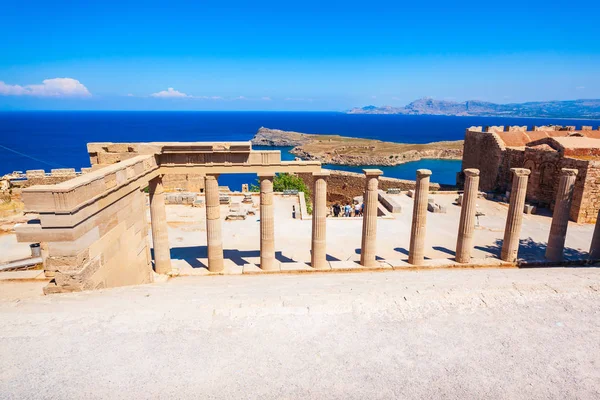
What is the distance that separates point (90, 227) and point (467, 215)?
37.3 ft

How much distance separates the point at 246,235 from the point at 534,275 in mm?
11613

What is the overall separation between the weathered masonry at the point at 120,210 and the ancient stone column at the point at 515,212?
7008mm

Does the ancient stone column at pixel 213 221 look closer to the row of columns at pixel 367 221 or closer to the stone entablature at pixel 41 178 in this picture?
the row of columns at pixel 367 221

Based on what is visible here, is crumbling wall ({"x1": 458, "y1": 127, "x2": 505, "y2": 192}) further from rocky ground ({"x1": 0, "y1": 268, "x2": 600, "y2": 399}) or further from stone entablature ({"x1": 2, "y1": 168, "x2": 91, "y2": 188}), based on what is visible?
stone entablature ({"x1": 2, "y1": 168, "x2": 91, "y2": 188})

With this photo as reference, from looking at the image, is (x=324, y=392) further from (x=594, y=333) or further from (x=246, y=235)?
(x=246, y=235)

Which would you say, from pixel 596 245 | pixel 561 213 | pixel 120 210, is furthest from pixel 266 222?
pixel 596 245

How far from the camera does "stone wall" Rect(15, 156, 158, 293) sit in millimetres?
7117

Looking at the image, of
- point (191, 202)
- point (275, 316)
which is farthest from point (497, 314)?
point (191, 202)

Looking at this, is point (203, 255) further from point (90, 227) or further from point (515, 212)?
point (515, 212)

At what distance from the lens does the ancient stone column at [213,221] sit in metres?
11.4

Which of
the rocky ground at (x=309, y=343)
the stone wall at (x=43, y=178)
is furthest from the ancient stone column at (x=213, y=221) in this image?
the stone wall at (x=43, y=178)

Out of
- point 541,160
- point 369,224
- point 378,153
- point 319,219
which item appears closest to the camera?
point 319,219

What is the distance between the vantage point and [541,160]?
73.6ft

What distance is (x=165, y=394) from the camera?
4.91 meters
